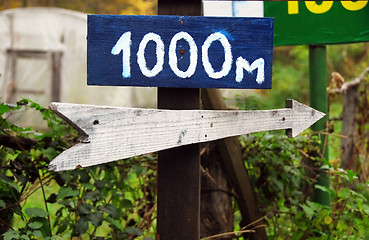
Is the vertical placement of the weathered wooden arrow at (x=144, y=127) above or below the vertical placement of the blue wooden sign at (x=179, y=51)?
below

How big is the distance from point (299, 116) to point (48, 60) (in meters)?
9.56

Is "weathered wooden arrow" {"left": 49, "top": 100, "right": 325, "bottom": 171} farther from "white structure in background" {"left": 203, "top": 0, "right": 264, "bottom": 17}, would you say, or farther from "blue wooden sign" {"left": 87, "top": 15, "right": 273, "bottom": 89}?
"white structure in background" {"left": 203, "top": 0, "right": 264, "bottom": 17}

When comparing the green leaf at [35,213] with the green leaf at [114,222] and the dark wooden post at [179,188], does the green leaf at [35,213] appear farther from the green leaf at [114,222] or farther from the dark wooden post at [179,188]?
the dark wooden post at [179,188]

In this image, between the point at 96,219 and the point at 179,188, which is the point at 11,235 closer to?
the point at 96,219

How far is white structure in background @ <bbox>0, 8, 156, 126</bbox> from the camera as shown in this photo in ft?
36.6

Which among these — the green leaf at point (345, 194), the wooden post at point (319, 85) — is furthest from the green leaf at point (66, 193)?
the wooden post at point (319, 85)

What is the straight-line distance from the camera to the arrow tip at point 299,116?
7.64 feet

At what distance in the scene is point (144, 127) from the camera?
1.90m

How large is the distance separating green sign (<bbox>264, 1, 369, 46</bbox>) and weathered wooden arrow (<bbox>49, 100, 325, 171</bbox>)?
107cm

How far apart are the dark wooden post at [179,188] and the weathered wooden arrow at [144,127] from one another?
13 centimetres

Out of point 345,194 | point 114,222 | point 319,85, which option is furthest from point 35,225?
point 319,85

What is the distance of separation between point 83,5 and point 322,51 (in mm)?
12518

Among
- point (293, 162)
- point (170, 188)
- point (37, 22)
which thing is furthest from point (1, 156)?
point (37, 22)

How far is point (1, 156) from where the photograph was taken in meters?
2.73
